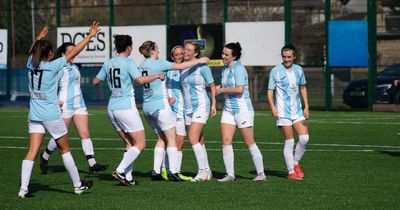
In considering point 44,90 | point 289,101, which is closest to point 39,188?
point 44,90

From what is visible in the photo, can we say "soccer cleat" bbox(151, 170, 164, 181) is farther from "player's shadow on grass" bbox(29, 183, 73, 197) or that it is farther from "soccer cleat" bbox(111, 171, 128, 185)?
"player's shadow on grass" bbox(29, 183, 73, 197)

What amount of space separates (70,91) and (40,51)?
4.26m

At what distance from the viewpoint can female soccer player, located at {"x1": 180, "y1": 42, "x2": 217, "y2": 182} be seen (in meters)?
16.0

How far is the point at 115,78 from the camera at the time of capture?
49.1ft

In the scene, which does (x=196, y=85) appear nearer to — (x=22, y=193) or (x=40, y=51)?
(x=40, y=51)

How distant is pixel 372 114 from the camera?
3331cm

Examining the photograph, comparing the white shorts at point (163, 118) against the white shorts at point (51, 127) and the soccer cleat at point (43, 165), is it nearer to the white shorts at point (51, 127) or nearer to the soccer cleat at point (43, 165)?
the white shorts at point (51, 127)

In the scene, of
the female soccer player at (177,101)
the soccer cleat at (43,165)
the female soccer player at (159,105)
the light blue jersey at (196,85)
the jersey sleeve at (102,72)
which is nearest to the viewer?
the jersey sleeve at (102,72)

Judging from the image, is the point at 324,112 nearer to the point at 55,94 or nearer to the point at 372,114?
the point at 372,114

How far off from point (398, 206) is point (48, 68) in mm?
4663

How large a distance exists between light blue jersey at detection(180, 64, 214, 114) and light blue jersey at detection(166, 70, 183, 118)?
350 mm

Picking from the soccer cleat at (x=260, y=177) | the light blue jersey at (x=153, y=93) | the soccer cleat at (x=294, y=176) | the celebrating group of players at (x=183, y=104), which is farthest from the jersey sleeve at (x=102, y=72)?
the soccer cleat at (x=294, y=176)

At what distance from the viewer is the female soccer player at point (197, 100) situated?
52.5ft

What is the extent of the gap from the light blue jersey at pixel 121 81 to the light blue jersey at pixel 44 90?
4.43 ft
